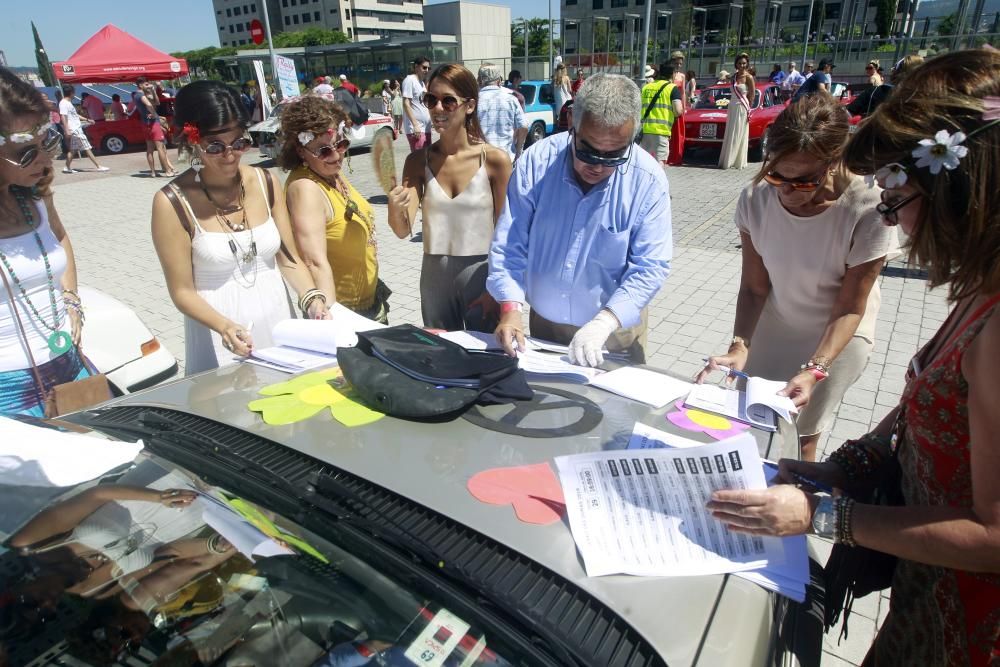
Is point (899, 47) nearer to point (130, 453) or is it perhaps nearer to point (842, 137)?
point (842, 137)

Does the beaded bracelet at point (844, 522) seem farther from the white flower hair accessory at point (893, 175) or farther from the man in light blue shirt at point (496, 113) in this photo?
the man in light blue shirt at point (496, 113)

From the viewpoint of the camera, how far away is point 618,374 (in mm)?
1930

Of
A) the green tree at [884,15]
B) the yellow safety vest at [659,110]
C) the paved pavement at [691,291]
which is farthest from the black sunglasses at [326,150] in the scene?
the green tree at [884,15]

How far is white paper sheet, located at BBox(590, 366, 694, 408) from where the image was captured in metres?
1.76

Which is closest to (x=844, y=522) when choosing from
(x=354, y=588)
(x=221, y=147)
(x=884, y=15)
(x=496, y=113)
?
(x=354, y=588)

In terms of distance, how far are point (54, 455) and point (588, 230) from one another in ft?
5.65

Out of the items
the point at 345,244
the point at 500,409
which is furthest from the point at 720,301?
the point at 500,409

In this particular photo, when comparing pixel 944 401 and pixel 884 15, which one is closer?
pixel 944 401

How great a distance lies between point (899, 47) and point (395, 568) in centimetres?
2678

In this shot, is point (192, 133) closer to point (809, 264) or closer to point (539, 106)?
point (809, 264)

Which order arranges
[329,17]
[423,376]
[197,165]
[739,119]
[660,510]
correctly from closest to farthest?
[660,510] → [423,376] → [197,165] → [739,119] → [329,17]

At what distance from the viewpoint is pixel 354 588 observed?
1.03 meters

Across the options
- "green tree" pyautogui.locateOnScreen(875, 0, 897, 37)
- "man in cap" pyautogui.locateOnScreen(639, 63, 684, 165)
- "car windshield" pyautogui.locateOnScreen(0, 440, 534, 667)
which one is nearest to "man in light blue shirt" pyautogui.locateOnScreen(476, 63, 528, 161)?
"man in cap" pyautogui.locateOnScreen(639, 63, 684, 165)

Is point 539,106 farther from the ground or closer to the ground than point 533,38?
closer to the ground
